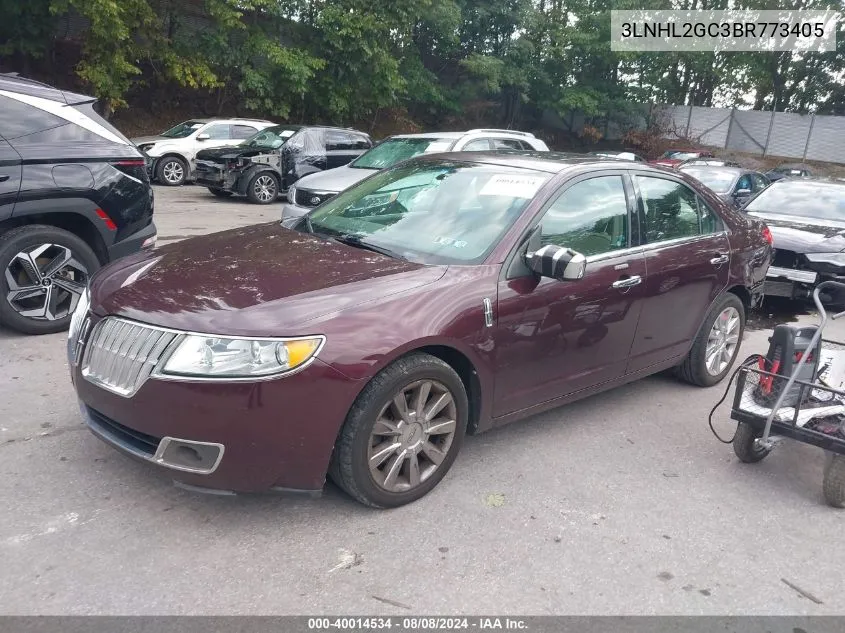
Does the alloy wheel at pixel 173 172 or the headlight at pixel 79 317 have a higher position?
the headlight at pixel 79 317

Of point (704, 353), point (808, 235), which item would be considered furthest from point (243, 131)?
point (704, 353)

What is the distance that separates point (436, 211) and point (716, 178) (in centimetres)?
1034

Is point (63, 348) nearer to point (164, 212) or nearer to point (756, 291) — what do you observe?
point (756, 291)

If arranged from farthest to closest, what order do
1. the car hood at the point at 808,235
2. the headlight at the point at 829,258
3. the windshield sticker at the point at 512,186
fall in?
the car hood at the point at 808,235 → the headlight at the point at 829,258 → the windshield sticker at the point at 512,186

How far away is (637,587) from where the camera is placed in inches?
114

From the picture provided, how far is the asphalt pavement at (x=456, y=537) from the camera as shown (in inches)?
108

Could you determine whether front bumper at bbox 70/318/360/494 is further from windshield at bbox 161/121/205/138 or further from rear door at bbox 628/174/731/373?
windshield at bbox 161/121/205/138

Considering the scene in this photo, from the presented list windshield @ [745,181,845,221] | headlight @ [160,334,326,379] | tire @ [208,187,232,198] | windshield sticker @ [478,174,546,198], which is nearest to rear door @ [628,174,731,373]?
windshield sticker @ [478,174,546,198]

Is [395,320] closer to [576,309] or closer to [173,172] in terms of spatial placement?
[576,309]

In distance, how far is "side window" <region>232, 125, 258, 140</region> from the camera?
16.6m

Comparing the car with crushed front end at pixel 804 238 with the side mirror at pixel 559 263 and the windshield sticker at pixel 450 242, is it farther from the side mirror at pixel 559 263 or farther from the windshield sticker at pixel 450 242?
the windshield sticker at pixel 450 242

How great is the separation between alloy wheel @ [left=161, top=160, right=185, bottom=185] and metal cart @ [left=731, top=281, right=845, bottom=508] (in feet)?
46.7

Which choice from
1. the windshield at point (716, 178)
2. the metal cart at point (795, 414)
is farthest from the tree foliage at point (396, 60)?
the metal cart at point (795, 414)

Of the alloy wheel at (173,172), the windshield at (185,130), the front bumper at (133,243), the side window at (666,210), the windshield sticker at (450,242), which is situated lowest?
the alloy wheel at (173,172)
